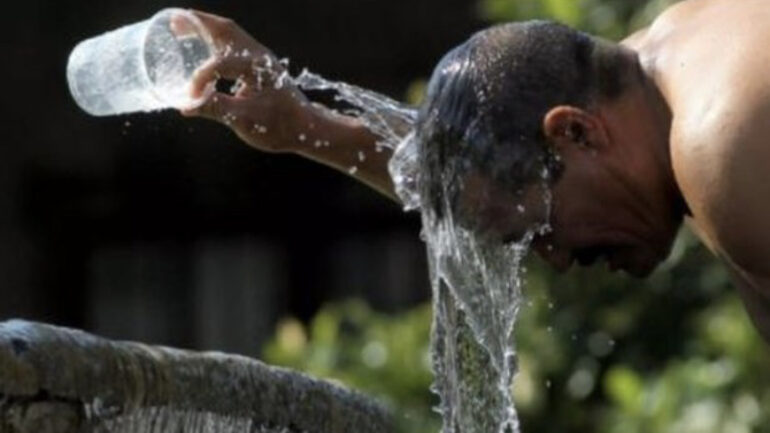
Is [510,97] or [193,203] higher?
[510,97]

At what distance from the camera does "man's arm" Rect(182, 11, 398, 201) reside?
4992 millimetres

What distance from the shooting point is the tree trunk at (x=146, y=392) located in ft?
13.8

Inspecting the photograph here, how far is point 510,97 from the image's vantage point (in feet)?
14.7

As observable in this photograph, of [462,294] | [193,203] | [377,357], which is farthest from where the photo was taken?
[193,203]

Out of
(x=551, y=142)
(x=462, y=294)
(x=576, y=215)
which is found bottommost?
(x=462, y=294)

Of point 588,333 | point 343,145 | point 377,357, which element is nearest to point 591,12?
point 588,333

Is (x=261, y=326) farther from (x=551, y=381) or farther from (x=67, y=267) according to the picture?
(x=551, y=381)

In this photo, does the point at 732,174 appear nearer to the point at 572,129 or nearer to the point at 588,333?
the point at 572,129

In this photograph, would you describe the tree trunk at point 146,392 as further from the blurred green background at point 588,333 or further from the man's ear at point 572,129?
the blurred green background at point 588,333

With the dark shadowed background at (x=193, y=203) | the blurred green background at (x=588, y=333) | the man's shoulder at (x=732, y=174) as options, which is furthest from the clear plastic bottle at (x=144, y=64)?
the dark shadowed background at (x=193, y=203)

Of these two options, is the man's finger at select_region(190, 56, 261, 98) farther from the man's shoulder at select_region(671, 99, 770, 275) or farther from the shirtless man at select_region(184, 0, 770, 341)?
the man's shoulder at select_region(671, 99, 770, 275)

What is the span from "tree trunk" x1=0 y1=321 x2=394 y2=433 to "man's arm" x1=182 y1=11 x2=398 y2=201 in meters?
0.47

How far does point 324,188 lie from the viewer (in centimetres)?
1119

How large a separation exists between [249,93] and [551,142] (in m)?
0.74
